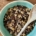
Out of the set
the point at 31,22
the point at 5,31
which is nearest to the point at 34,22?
the point at 31,22

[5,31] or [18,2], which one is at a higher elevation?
[18,2]

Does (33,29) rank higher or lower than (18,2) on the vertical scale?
lower

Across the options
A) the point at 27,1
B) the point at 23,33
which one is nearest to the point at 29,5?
the point at 27,1

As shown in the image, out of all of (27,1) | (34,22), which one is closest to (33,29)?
(34,22)

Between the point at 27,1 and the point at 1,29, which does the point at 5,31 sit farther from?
the point at 27,1

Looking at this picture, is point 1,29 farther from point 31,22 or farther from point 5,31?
point 31,22

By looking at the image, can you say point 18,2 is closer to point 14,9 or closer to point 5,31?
point 14,9

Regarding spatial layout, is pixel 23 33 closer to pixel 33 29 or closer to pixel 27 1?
pixel 33 29

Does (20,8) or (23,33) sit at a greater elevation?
(20,8)
